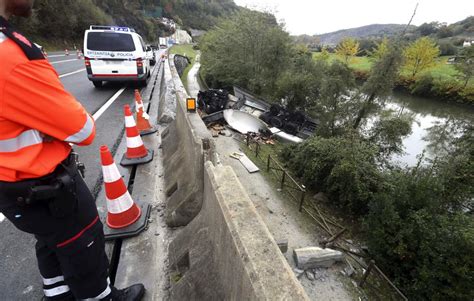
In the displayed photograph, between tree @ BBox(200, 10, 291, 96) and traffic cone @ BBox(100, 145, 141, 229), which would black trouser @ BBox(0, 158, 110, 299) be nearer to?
traffic cone @ BBox(100, 145, 141, 229)

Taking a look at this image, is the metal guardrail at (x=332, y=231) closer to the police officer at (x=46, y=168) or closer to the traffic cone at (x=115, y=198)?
the traffic cone at (x=115, y=198)

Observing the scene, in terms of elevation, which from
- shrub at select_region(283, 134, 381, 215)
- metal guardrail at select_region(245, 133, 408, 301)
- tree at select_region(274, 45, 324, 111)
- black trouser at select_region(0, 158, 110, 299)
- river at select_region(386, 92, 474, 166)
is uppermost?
black trouser at select_region(0, 158, 110, 299)

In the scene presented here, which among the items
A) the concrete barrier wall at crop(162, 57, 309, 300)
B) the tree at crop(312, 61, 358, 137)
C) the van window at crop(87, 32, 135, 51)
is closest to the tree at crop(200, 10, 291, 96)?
the tree at crop(312, 61, 358, 137)

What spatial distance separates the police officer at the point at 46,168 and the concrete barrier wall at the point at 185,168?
959 millimetres

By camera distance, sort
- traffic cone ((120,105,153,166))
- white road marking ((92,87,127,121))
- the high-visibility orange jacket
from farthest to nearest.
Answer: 1. white road marking ((92,87,127,121))
2. traffic cone ((120,105,153,166))
3. the high-visibility orange jacket

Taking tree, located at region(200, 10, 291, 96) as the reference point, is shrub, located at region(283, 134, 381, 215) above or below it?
below

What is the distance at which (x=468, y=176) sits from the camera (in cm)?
742

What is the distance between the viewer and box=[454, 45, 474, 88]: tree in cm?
2611

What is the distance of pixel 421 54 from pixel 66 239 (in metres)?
43.0

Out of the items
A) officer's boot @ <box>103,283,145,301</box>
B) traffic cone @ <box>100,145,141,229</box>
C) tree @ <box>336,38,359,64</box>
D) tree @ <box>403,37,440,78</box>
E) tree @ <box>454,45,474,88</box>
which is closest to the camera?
officer's boot @ <box>103,283,145,301</box>

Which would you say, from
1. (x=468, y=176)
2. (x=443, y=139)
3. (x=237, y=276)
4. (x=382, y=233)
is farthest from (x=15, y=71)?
(x=443, y=139)

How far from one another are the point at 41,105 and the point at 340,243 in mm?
5780

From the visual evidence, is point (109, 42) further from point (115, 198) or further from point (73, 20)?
point (73, 20)

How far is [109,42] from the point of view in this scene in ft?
27.0
